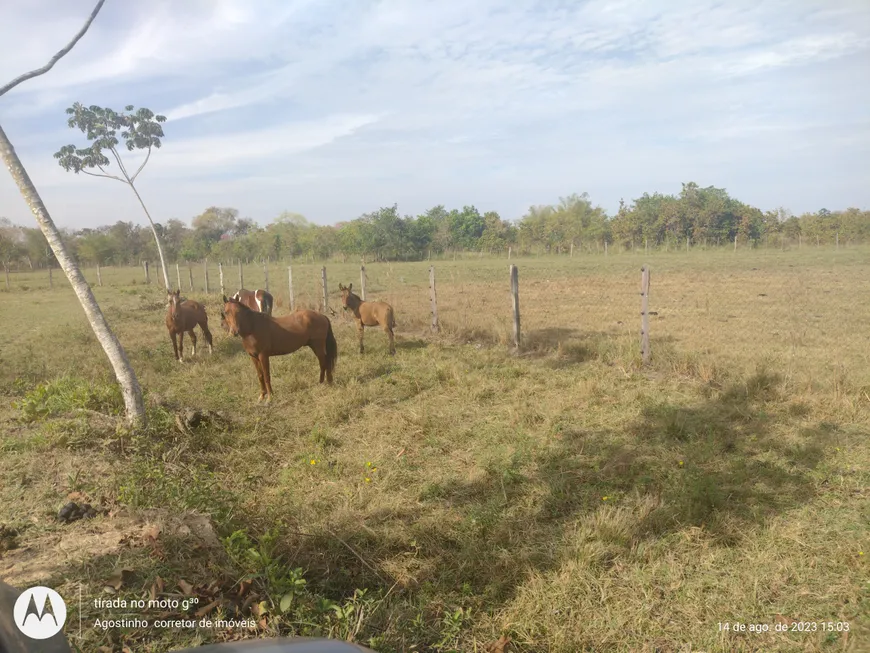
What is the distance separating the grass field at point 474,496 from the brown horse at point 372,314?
122cm

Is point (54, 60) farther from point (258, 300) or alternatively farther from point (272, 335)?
point (258, 300)

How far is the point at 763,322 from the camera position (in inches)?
441

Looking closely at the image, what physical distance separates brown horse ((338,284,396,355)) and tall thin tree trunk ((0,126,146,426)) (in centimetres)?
488

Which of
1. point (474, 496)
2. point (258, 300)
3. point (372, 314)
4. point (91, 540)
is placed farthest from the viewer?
point (258, 300)

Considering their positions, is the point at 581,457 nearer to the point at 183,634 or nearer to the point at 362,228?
the point at 183,634

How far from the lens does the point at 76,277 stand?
5.55 m

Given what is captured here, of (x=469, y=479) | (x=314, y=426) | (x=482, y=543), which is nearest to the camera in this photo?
(x=482, y=543)

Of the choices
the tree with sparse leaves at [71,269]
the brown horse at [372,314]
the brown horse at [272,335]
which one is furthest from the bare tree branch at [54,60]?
the brown horse at [372,314]

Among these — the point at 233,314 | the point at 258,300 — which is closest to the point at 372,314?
the point at 258,300

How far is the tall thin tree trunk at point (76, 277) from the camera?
17.7ft

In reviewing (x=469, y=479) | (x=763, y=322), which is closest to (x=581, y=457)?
(x=469, y=479)

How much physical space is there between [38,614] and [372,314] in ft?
29.7

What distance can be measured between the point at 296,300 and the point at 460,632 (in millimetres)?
14960

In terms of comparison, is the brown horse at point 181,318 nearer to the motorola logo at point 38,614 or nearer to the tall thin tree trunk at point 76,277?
the tall thin tree trunk at point 76,277
